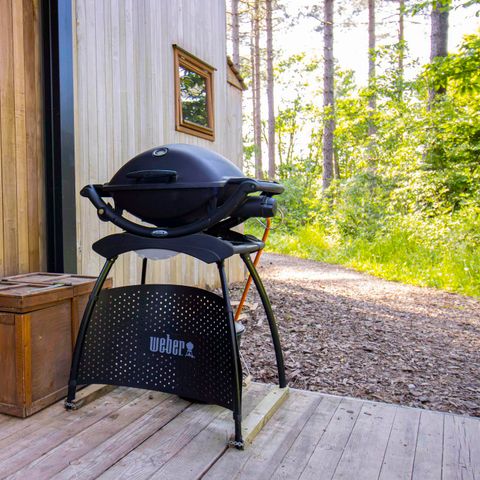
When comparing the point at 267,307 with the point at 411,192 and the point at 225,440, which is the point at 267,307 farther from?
the point at 411,192

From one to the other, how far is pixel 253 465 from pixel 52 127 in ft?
7.03

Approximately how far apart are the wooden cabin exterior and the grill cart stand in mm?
760

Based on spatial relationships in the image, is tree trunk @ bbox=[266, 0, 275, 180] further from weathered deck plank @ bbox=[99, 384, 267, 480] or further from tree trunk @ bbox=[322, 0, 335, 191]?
weathered deck plank @ bbox=[99, 384, 267, 480]

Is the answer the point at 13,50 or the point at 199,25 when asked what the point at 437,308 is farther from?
the point at 13,50

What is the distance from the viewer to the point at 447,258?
6.78m

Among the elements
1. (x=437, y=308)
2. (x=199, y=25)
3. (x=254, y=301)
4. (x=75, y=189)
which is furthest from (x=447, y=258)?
(x=75, y=189)

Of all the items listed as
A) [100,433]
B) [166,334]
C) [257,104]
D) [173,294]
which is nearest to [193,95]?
[173,294]

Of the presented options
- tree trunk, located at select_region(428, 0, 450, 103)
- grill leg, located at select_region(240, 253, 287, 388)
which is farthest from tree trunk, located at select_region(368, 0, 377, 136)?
grill leg, located at select_region(240, 253, 287, 388)

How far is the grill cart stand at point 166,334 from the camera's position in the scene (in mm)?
1907

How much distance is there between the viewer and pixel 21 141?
8.72ft

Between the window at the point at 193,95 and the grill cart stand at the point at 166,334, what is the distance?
8.67ft

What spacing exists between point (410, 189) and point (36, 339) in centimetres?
770

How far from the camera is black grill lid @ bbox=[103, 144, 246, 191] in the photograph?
188 centimetres

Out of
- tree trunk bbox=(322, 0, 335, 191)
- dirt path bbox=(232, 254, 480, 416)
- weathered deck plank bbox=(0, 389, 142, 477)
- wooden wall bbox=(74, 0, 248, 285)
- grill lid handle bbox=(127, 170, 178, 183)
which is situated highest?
tree trunk bbox=(322, 0, 335, 191)
